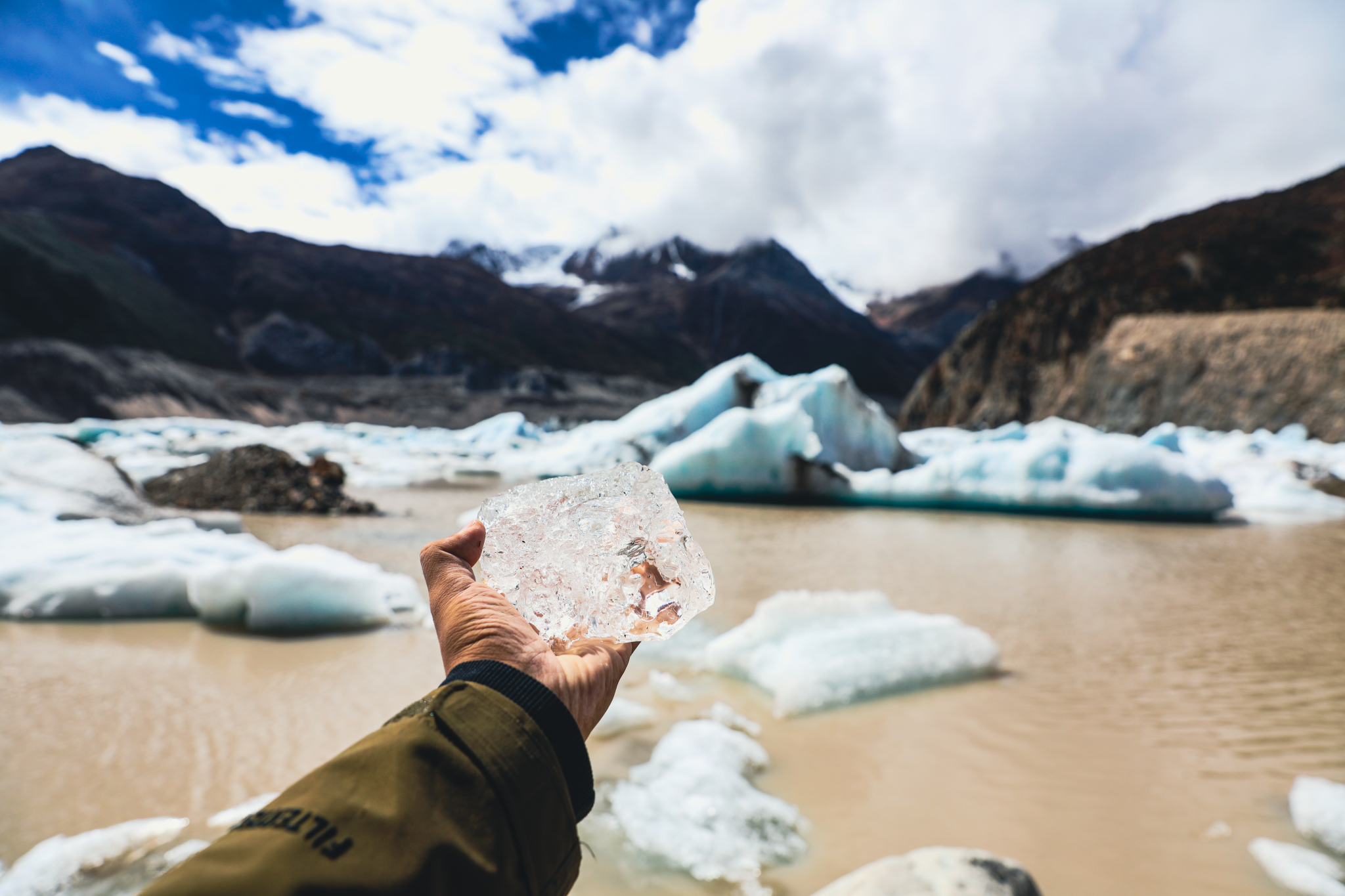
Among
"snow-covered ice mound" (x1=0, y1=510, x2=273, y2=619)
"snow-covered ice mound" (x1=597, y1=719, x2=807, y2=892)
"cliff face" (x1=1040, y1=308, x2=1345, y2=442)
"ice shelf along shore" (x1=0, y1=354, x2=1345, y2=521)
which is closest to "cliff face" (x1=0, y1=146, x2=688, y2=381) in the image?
"ice shelf along shore" (x1=0, y1=354, x2=1345, y2=521)

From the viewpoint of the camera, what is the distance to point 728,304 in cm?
8900

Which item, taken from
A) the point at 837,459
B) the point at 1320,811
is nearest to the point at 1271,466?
the point at 837,459

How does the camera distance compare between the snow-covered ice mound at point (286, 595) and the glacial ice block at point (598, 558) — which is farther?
the snow-covered ice mound at point (286, 595)

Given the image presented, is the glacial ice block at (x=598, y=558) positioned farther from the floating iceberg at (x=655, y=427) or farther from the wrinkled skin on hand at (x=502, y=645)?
the floating iceberg at (x=655, y=427)

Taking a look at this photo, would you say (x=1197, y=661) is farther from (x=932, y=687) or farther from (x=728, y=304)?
(x=728, y=304)

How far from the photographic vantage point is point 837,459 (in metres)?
10.9

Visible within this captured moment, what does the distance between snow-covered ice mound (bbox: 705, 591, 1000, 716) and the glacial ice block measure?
131 cm

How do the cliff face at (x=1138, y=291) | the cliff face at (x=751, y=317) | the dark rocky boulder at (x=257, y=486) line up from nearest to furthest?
the dark rocky boulder at (x=257, y=486) → the cliff face at (x=1138, y=291) → the cliff face at (x=751, y=317)

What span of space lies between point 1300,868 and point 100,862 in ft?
9.26

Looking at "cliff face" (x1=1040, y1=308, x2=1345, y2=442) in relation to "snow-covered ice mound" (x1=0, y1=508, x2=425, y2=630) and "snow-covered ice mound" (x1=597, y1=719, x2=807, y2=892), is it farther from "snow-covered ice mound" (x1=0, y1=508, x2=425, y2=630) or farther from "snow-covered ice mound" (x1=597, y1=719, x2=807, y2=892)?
"snow-covered ice mound" (x1=0, y1=508, x2=425, y2=630)

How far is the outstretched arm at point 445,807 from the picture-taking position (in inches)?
19.6

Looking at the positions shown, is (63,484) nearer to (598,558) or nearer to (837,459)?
(598,558)

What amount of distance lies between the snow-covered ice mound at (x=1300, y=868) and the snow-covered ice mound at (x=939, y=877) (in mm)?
688

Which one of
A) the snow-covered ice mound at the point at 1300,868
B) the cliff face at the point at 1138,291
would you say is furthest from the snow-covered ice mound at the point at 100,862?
the cliff face at the point at 1138,291
